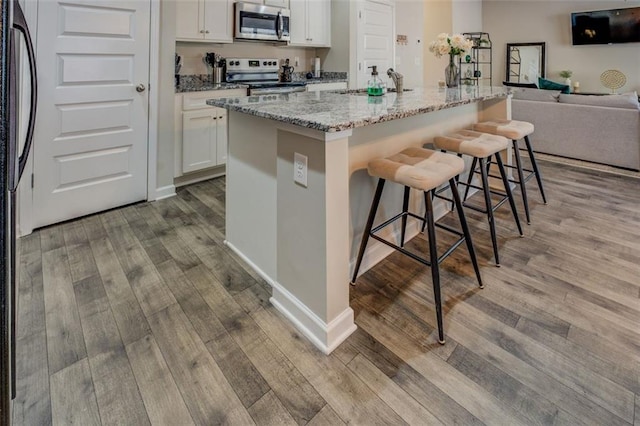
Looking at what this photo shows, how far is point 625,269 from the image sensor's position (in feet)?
6.87

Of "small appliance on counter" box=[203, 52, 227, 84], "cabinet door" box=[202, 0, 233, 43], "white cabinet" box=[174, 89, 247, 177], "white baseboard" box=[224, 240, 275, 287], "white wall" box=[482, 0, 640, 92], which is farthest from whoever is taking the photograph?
"white wall" box=[482, 0, 640, 92]

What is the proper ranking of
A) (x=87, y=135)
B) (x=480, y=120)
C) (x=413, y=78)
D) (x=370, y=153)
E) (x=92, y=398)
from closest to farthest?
(x=92, y=398), (x=370, y=153), (x=87, y=135), (x=480, y=120), (x=413, y=78)

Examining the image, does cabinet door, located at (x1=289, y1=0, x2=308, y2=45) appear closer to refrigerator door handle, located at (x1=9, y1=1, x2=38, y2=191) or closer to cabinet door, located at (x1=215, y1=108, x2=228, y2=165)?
cabinet door, located at (x1=215, y1=108, x2=228, y2=165)

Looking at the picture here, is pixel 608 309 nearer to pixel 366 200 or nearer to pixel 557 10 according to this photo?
pixel 366 200

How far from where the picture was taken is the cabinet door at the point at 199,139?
3.39 metres

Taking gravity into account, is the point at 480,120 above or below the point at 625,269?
above

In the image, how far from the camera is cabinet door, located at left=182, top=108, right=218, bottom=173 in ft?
11.1

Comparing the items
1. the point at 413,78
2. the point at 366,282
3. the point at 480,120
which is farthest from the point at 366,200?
the point at 413,78

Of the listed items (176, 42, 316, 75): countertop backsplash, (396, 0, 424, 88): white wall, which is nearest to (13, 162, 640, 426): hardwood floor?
(176, 42, 316, 75): countertop backsplash

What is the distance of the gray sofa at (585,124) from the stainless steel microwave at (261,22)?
3.06 m

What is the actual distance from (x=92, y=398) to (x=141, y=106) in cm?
236

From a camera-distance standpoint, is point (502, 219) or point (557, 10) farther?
point (557, 10)

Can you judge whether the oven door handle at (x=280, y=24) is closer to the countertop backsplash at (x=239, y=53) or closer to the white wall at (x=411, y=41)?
the countertop backsplash at (x=239, y=53)

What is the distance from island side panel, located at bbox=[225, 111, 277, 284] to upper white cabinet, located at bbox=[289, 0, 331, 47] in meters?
2.87
